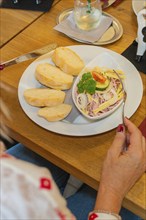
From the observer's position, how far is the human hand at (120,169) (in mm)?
791

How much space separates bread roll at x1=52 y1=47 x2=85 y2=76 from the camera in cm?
98

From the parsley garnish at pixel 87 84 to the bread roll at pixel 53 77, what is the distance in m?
0.04

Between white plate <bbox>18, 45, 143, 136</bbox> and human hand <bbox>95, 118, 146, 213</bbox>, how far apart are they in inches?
2.6

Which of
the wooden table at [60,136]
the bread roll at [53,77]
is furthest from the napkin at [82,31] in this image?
the bread roll at [53,77]

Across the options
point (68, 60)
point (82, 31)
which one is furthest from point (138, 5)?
point (68, 60)

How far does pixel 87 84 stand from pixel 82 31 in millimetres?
274

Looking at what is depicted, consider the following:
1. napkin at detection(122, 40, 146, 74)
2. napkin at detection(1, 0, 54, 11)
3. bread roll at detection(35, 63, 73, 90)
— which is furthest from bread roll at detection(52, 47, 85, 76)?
napkin at detection(1, 0, 54, 11)

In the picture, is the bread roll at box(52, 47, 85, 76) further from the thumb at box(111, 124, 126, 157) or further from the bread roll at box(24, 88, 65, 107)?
the thumb at box(111, 124, 126, 157)

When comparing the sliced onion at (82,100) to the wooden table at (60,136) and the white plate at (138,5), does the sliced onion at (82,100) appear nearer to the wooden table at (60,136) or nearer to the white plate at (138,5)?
the wooden table at (60,136)

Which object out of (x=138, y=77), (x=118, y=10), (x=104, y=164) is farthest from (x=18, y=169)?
(x=118, y=10)

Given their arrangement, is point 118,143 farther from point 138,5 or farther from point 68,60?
point 138,5

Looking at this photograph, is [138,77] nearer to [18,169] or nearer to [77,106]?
[77,106]

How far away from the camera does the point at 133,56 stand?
1051mm

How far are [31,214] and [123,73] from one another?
0.61 metres
